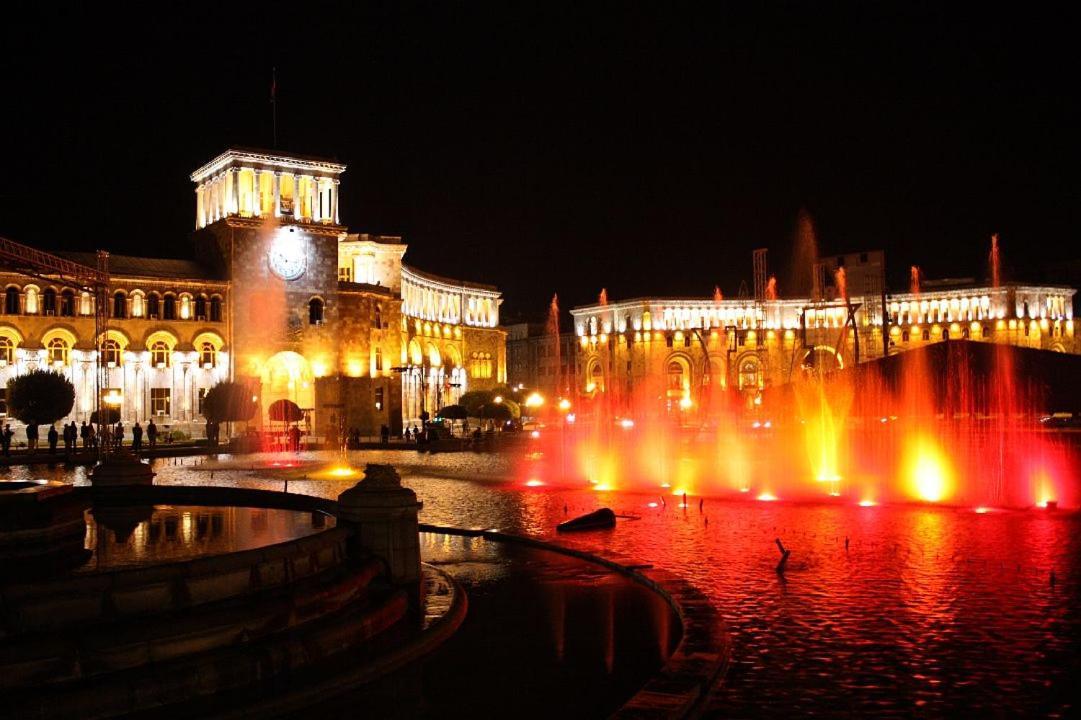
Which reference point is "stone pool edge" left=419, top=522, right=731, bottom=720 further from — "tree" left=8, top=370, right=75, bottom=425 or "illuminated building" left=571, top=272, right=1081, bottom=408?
"illuminated building" left=571, top=272, right=1081, bottom=408

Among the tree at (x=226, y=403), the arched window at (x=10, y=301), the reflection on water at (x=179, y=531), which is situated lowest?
the reflection on water at (x=179, y=531)

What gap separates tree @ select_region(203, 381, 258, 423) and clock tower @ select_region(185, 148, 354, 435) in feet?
24.9

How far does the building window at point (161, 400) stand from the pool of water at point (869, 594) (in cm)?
4083

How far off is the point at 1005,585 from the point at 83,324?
180ft

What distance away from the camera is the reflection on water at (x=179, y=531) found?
11320 mm

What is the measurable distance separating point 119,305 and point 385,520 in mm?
53007

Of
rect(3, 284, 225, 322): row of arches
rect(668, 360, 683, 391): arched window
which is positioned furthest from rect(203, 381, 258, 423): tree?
rect(668, 360, 683, 391): arched window

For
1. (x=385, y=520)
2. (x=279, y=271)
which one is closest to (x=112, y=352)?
(x=279, y=271)

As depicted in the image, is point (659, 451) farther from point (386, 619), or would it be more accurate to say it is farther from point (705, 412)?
point (705, 412)

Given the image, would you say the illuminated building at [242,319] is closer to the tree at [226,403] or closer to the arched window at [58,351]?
the arched window at [58,351]

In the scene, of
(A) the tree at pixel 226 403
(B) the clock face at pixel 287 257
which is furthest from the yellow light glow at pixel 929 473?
Result: (B) the clock face at pixel 287 257

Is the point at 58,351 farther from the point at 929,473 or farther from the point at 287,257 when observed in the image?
the point at 929,473

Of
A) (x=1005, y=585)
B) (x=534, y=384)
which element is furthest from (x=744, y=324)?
(x=1005, y=585)

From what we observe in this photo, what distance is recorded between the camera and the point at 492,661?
31.0ft
